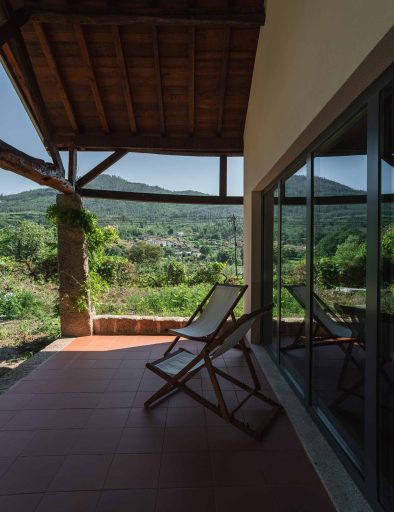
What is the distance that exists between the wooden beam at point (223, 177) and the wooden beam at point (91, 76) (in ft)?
6.58

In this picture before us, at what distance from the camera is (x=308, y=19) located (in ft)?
7.91

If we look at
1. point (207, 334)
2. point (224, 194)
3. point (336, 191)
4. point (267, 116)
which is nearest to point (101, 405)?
point (207, 334)

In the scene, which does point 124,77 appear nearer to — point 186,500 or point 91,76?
point 91,76

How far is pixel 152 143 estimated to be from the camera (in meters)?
5.55

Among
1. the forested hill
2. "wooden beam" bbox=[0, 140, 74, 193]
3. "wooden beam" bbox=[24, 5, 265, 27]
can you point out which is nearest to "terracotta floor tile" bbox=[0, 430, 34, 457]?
"wooden beam" bbox=[0, 140, 74, 193]

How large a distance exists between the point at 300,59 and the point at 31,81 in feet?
11.0

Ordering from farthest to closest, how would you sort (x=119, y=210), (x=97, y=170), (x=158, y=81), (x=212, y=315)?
(x=119, y=210)
(x=97, y=170)
(x=158, y=81)
(x=212, y=315)

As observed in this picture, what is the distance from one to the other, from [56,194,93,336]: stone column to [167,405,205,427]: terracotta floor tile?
9.72ft

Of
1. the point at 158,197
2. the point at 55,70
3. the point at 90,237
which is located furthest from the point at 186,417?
the point at 55,70

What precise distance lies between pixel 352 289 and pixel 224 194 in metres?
4.09

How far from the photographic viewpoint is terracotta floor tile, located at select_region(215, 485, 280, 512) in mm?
1824

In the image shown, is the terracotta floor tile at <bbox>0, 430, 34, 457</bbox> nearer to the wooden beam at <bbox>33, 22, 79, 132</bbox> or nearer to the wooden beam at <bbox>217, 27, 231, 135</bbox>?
the wooden beam at <bbox>33, 22, 79, 132</bbox>

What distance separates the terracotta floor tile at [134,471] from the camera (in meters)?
2.01

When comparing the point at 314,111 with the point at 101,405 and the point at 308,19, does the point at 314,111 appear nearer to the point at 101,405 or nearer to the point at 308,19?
the point at 308,19
